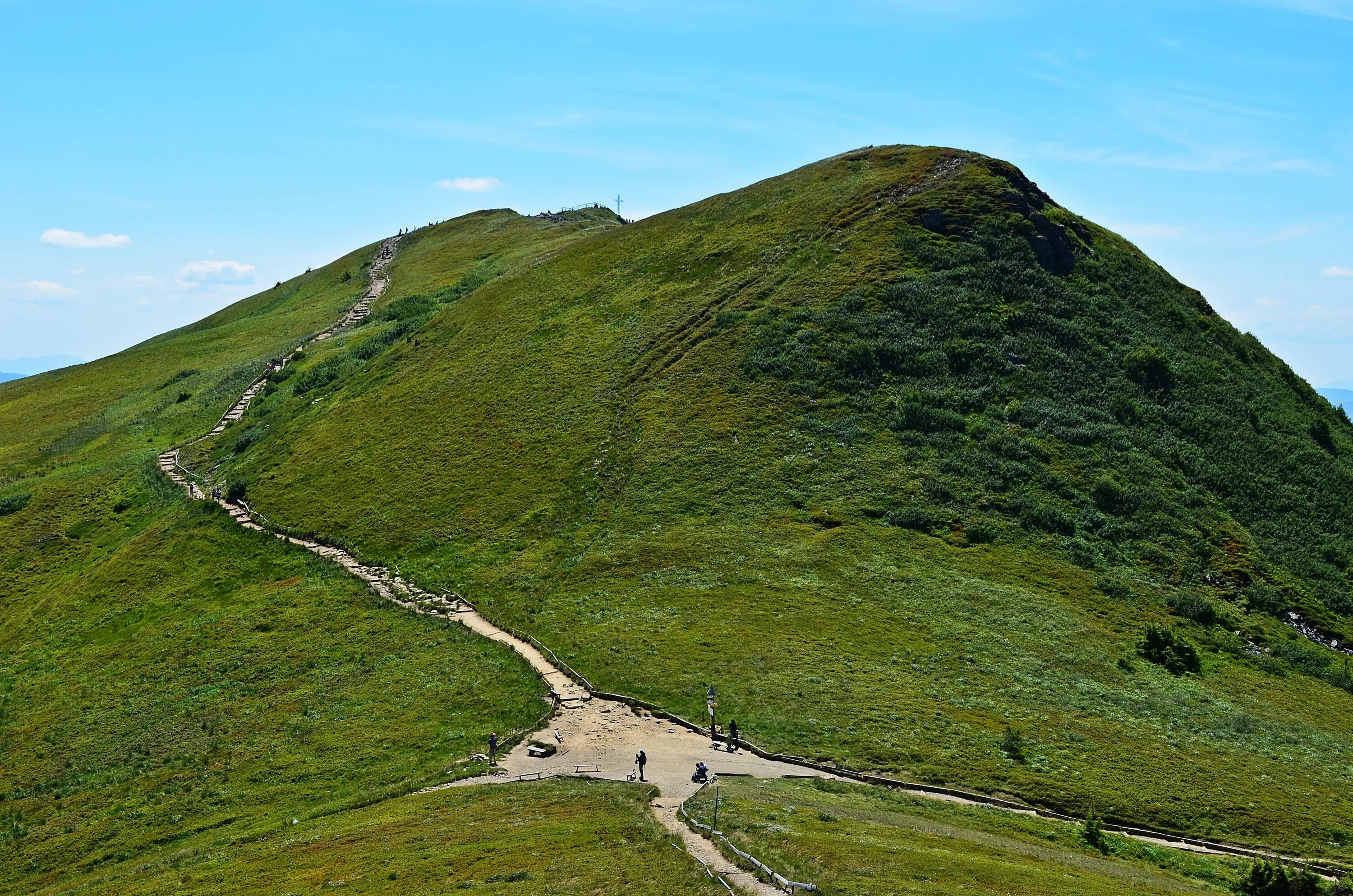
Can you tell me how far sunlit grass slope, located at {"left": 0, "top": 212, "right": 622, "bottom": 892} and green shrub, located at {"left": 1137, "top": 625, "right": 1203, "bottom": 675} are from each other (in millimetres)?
39559

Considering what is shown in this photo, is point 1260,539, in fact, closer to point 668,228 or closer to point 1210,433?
point 1210,433

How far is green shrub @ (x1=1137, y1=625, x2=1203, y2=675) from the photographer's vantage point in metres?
61.8

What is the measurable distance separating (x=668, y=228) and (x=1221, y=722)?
295 ft

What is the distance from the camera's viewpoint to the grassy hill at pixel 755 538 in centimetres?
5138

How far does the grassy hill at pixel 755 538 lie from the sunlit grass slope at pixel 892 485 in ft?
1.19

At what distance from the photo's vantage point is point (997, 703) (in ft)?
179

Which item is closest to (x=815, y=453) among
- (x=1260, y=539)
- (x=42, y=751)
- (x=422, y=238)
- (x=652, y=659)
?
(x=652, y=659)

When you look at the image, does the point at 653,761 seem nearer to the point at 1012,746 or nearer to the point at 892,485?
the point at 1012,746

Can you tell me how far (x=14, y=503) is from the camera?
342 ft

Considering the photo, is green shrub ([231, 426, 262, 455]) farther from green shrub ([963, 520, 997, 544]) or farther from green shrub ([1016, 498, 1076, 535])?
green shrub ([1016, 498, 1076, 535])

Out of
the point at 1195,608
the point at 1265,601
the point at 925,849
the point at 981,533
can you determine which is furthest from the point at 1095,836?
the point at 1265,601

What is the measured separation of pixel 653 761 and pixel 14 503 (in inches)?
3586

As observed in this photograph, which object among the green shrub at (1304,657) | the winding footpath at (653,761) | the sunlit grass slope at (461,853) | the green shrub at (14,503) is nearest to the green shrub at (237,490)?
the green shrub at (14,503)

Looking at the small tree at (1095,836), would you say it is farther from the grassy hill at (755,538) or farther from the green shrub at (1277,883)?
the green shrub at (1277,883)
